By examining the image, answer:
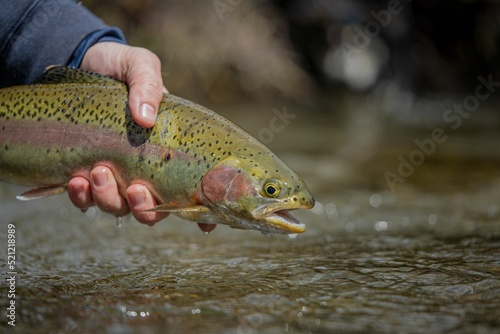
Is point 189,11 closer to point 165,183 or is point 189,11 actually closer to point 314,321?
point 165,183

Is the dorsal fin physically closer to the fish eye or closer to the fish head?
the fish head

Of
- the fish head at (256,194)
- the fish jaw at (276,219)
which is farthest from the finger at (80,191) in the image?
the fish jaw at (276,219)

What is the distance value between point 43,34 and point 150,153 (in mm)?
1400

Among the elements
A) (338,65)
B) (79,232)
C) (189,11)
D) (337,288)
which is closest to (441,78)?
(338,65)

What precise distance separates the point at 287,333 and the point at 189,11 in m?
11.5

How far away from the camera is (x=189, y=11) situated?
43.2 ft

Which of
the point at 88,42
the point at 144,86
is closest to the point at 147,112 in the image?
the point at 144,86

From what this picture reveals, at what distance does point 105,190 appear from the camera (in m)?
3.43

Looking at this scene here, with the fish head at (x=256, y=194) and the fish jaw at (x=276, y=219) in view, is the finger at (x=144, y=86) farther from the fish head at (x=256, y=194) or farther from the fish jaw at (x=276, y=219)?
the fish jaw at (x=276, y=219)

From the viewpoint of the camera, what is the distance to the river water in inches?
94.5

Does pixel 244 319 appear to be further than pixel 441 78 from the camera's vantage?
No

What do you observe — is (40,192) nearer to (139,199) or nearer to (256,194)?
(139,199)

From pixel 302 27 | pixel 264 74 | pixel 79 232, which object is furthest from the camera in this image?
pixel 302 27

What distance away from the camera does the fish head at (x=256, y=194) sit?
3080 mm
